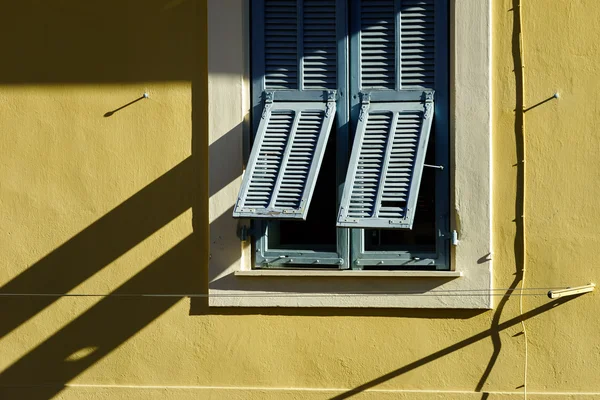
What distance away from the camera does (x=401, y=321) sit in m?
6.47

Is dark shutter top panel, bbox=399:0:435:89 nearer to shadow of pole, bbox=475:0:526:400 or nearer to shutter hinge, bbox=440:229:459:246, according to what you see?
shadow of pole, bbox=475:0:526:400

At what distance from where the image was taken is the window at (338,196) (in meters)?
6.35

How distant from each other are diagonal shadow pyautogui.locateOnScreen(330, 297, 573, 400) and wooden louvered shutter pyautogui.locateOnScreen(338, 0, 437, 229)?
40.3 inches

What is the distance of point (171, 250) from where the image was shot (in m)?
6.64

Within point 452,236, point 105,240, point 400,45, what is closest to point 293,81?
point 400,45

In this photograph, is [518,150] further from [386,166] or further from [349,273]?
[349,273]

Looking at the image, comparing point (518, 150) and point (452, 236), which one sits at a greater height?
point (518, 150)

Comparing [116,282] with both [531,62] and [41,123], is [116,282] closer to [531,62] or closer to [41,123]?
[41,123]

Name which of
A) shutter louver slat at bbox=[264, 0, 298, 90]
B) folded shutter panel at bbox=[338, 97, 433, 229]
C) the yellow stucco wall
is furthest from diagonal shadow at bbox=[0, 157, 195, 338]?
folded shutter panel at bbox=[338, 97, 433, 229]

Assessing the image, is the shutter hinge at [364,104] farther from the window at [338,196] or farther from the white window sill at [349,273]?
the white window sill at [349,273]

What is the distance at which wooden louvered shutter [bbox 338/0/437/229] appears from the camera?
609cm

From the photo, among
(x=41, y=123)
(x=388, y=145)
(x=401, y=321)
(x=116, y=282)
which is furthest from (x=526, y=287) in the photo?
(x=41, y=123)

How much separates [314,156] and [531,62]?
155 cm

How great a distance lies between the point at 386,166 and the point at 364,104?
52cm
